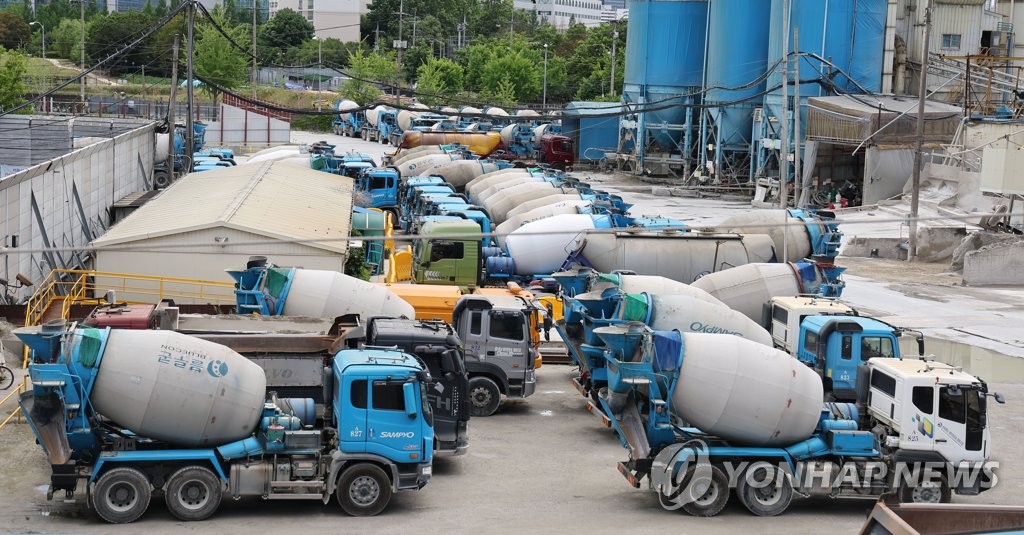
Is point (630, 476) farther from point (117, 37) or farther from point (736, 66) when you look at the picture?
point (117, 37)

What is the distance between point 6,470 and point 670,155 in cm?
5638

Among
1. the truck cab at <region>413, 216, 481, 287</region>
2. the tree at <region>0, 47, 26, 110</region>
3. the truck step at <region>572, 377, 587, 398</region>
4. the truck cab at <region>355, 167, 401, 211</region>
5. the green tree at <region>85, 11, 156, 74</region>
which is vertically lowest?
the truck step at <region>572, 377, 587, 398</region>

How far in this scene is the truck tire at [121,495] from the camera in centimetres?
1494

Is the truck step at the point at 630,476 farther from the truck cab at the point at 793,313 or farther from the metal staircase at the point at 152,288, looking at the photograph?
the metal staircase at the point at 152,288

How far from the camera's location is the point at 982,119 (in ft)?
146

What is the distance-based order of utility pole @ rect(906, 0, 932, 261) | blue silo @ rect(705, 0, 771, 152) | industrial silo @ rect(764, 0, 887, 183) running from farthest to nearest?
1. blue silo @ rect(705, 0, 771, 152)
2. industrial silo @ rect(764, 0, 887, 183)
3. utility pole @ rect(906, 0, 932, 261)

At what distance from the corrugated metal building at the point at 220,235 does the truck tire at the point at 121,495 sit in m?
10.0

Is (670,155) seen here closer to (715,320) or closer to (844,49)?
(844,49)

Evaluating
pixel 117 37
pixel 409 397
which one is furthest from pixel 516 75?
pixel 409 397

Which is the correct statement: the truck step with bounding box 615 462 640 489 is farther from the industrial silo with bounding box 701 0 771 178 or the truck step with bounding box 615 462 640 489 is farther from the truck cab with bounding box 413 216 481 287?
the industrial silo with bounding box 701 0 771 178

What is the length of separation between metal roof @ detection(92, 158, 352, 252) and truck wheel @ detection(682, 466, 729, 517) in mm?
11510

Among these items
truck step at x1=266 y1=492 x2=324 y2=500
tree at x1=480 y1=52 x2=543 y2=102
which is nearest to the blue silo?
truck step at x1=266 y1=492 x2=324 y2=500

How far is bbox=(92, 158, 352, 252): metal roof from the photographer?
28.4 meters

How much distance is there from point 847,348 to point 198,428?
415 inches
